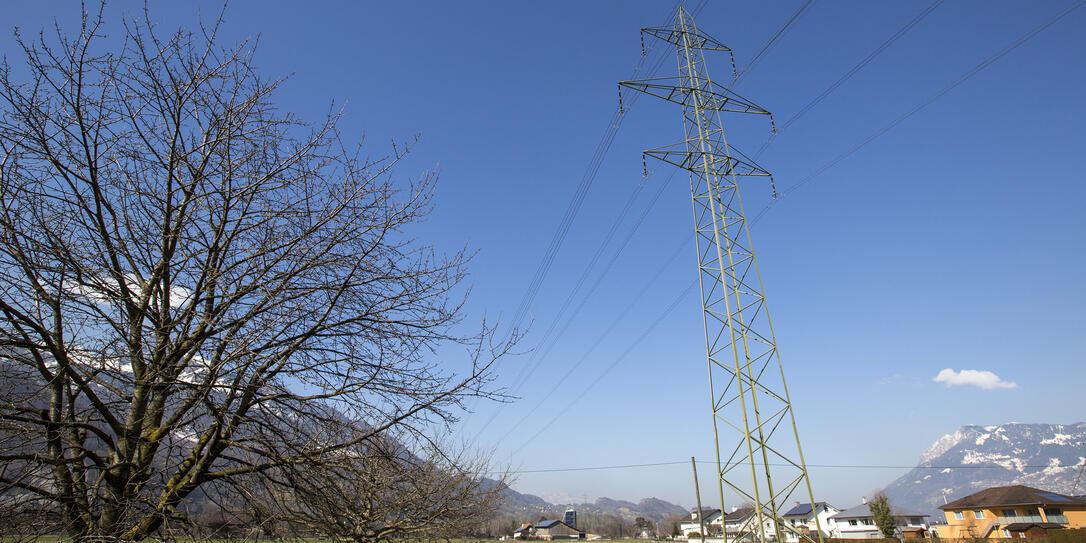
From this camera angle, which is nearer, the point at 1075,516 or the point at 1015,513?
the point at 1075,516

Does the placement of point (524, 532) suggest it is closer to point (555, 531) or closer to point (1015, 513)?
point (555, 531)

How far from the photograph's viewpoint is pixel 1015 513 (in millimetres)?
48188

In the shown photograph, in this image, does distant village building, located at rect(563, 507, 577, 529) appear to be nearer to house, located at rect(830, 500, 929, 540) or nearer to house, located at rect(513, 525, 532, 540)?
house, located at rect(513, 525, 532, 540)

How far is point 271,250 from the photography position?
440 centimetres

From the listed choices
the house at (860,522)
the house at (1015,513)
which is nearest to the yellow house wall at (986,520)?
the house at (1015,513)

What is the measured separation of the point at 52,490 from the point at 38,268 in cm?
174

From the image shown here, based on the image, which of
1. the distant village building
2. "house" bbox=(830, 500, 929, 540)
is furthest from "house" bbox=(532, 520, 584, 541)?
"house" bbox=(830, 500, 929, 540)

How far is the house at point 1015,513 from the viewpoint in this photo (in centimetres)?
4497

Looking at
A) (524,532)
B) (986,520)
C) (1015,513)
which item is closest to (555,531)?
(524,532)

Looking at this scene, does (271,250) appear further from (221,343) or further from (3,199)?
(3,199)

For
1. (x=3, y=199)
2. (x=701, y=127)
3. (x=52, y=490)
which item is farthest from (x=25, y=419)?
(x=701, y=127)

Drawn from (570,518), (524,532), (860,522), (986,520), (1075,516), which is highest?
(1075,516)

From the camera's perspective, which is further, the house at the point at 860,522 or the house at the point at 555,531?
the house at the point at 555,531

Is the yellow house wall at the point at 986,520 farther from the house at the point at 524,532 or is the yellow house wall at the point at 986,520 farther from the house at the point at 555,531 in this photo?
the house at the point at 524,532
